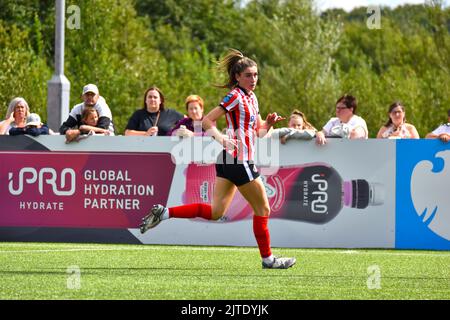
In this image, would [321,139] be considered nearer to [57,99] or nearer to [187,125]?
[187,125]

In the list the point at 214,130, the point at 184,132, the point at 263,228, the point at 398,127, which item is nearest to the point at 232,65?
the point at 214,130

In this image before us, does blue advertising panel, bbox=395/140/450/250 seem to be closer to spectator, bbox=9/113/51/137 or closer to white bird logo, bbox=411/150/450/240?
white bird logo, bbox=411/150/450/240

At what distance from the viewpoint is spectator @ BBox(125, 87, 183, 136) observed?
52.7ft

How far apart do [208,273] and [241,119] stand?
1478mm

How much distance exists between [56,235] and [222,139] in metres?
5.24

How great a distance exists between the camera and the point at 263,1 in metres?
61.2

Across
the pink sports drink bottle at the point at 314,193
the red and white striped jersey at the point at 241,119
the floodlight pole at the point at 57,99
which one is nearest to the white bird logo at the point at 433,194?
the pink sports drink bottle at the point at 314,193

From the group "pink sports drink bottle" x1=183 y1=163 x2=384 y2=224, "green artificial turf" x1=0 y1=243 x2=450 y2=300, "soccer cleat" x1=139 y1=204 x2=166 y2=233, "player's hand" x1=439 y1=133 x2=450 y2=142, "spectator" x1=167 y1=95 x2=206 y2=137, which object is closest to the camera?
"green artificial turf" x1=0 y1=243 x2=450 y2=300

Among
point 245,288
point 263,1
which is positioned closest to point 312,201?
point 245,288

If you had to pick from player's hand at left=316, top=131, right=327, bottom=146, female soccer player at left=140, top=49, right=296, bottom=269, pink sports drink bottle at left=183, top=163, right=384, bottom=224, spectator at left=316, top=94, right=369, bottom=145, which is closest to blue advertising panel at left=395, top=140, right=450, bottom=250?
pink sports drink bottle at left=183, top=163, right=384, bottom=224

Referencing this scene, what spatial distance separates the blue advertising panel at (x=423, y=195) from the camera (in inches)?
610

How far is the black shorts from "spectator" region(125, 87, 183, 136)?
4.65 meters
